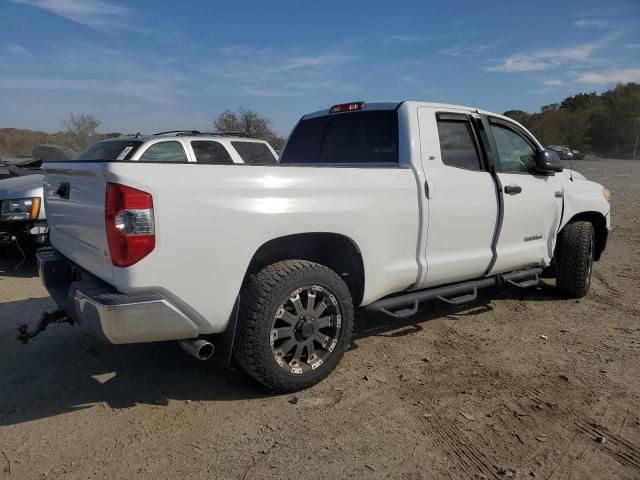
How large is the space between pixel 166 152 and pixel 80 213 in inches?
196

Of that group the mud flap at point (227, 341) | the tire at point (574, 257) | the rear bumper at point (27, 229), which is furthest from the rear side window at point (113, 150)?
the tire at point (574, 257)

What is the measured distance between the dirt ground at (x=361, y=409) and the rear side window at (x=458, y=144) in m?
1.49

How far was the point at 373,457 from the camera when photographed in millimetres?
2621

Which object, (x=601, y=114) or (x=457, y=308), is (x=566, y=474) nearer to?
(x=457, y=308)

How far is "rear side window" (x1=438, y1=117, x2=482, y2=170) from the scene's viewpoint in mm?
4103

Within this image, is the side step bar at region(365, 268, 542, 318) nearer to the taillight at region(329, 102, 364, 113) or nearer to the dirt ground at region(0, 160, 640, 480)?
the dirt ground at region(0, 160, 640, 480)

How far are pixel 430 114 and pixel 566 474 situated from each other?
2.71 m

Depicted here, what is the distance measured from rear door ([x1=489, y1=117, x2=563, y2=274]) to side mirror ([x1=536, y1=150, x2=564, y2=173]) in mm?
82

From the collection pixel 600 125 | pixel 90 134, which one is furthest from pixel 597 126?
pixel 90 134

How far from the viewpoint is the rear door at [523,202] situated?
4480mm

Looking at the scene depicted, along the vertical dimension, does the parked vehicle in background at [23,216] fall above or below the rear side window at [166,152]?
below

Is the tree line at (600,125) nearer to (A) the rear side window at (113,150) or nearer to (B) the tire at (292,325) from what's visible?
(A) the rear side window at (113,150)

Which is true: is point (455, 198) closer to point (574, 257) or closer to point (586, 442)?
point (586, 442)

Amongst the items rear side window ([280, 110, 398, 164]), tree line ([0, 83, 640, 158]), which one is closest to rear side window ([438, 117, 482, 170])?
rear side window ([280, 110, 398, 164])
